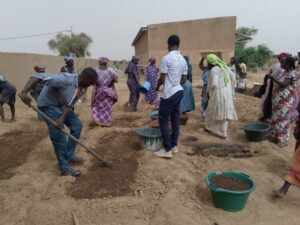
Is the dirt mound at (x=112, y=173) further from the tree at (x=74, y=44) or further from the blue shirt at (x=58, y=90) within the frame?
the tree at (x=74, y=44)

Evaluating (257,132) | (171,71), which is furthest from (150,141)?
(257,132)

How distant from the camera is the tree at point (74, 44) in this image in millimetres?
49031

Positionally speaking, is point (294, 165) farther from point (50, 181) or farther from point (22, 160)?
point (22, 160)

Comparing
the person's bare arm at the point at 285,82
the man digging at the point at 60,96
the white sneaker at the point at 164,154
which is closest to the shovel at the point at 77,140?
the man digging at the point at 60,96

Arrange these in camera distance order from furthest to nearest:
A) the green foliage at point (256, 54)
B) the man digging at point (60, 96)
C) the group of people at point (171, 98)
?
the green foliage at point (256, 54) < the group of people at point (171, 98) < the man digging at point (60, 96)

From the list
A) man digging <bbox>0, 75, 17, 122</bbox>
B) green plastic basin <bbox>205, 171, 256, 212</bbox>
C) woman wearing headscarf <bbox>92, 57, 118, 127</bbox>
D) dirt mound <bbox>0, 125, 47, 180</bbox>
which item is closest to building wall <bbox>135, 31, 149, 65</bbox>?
man digging <bbox>0, 75, 17, 122</bbox>

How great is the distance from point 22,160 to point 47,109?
4.79 feet

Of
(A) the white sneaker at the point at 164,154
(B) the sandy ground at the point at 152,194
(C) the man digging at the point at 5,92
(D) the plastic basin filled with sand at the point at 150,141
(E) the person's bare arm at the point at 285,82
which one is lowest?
(B) the sandy ground at the point at 152,194

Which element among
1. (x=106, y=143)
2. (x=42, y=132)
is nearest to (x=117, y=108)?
(x=42, y=132)

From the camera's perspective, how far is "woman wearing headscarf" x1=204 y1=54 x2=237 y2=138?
5898mm

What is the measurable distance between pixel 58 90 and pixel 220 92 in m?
3.12

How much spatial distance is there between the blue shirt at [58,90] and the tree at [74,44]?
45989mm

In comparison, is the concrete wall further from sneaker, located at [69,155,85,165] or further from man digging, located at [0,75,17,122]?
sneaker, located at [69,155,85,165]

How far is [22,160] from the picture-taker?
5.08m
